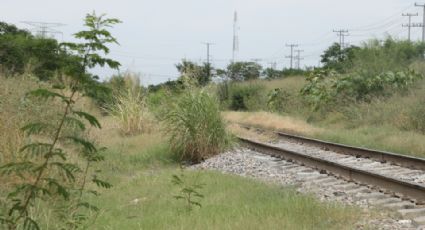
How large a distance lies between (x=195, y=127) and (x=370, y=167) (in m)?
4.23

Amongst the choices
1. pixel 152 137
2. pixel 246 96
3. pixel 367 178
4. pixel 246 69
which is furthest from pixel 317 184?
pixel 246 69

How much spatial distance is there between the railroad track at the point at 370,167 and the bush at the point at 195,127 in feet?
5.08

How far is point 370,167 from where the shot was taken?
12117 mm

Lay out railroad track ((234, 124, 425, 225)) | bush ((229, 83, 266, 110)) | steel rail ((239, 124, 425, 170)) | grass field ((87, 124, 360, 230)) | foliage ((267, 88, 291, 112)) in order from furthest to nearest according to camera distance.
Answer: bush ((229, 83, 266, 110))
foliage ((267, 88, 291, 112))
steel rail ((239, 124, 425, 170))
railroad track ((234, 124, 425, 225))
grass field ((87, 124, 360, 230))

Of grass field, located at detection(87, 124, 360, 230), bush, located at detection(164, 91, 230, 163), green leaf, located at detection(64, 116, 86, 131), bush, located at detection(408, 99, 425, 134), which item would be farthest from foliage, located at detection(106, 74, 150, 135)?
green leaf, located at detection(64, 116, 86, 131)

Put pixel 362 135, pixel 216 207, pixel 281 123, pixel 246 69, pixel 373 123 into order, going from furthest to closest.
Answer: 1. pixel 246 69
2. pixel 281 123
3. pixel 373 123
4. pixel 362 135
5. pixel 216 207

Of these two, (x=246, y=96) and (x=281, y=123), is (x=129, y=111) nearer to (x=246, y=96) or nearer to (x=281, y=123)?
(x=281, y=123)

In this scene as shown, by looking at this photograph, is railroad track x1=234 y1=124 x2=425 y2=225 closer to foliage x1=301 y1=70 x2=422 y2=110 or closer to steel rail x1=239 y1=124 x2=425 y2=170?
steel rail x1=239 y1=124 x2=425 y2=170

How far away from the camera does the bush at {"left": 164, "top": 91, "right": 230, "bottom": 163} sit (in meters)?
14.1

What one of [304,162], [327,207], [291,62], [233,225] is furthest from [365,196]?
[291,62]

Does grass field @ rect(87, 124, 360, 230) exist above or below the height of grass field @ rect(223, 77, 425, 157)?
below

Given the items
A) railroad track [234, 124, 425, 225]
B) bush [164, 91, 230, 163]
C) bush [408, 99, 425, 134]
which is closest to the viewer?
railroad track [234, 124, 425, 225]

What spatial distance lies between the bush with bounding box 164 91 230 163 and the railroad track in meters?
1.55

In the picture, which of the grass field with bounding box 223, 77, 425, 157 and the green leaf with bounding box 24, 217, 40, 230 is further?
the grass field with bounding box 223, 77, 425, 157
